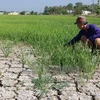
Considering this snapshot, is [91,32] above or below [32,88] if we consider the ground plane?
above

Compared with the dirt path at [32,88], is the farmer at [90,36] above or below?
above

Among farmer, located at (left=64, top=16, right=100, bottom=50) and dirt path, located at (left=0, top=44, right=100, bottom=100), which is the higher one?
farmer, located at (left=64, top=16, right=100, bottom=50)

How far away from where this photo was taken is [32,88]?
3479 millimetres

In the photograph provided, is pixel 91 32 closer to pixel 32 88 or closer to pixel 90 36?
pixel 90 36

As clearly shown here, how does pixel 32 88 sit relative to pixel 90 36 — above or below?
below

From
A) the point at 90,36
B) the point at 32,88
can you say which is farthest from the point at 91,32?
the point at 32,88

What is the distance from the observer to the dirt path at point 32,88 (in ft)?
10.6

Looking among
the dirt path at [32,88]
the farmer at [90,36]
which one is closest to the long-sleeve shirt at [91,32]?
the farmer at [90,36]

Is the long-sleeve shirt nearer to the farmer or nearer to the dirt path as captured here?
the farmer

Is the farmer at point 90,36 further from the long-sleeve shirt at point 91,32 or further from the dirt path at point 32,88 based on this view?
the dirt path at point 32,88

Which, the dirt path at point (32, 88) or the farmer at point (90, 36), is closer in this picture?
the dirt path at point (32, 88)

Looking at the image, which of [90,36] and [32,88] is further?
[90,36]

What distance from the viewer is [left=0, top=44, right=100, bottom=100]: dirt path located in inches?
127

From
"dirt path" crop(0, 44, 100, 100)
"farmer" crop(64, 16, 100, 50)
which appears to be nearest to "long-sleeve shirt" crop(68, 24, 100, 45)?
"farmer" crop(64, 16, 100, 50)
